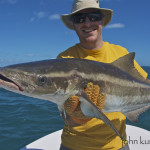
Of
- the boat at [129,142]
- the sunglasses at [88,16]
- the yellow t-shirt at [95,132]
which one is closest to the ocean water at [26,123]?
the boat at [129,142]

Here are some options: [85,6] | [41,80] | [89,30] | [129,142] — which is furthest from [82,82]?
[129,142]

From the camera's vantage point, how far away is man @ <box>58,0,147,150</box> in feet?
9.41

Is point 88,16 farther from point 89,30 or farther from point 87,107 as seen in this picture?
point 87,107

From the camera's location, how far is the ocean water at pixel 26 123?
19.9ft

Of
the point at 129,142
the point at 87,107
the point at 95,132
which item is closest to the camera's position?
the point at 87,107

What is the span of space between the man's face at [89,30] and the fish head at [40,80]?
1.06 meters

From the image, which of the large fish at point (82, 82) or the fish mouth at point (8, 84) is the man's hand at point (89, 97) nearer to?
the large fish at point (82, 82)

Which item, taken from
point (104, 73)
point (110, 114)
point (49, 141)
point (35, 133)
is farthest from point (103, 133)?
point (35, 133)

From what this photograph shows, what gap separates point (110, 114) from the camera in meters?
2.99

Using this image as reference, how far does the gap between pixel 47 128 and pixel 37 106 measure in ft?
10.7

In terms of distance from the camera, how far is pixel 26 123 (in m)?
7.43

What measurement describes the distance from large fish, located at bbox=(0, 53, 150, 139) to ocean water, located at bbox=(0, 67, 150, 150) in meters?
4.40

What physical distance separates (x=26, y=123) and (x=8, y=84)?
6.09 m

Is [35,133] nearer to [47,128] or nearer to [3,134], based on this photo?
[47,128]
